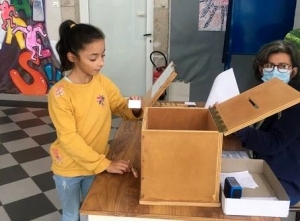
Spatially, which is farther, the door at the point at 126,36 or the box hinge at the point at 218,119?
the door at the point at 126,36

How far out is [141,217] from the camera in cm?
99

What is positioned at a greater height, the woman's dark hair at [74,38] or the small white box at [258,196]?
the woman's dark hair at [74,38]

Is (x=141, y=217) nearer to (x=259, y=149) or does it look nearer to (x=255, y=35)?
(x=259, y=149)

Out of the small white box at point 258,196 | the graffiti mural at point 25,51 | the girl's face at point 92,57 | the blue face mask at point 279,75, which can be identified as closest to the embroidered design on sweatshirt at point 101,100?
the girl's face at point 92,57

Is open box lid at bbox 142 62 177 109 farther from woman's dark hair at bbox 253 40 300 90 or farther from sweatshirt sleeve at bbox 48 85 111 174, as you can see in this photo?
woman's dark hair at bbox 253 40 300 90

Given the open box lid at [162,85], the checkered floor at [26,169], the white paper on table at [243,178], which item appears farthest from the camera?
the checkered floor at [26,169]

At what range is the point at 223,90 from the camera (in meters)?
1.44

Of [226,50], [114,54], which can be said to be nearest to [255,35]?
[226,50]

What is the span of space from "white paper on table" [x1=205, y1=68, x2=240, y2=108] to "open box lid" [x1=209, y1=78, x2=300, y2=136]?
0.26 m

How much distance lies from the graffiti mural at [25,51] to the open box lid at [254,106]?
347cm

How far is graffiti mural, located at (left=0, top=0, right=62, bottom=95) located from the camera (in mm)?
4055

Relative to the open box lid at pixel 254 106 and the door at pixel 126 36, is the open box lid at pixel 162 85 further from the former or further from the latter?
the door at pixel 126 36

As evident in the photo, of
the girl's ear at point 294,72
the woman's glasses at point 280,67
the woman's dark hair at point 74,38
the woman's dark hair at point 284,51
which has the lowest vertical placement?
the girl's ear at point 294,72

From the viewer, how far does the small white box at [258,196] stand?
3.16 feet
